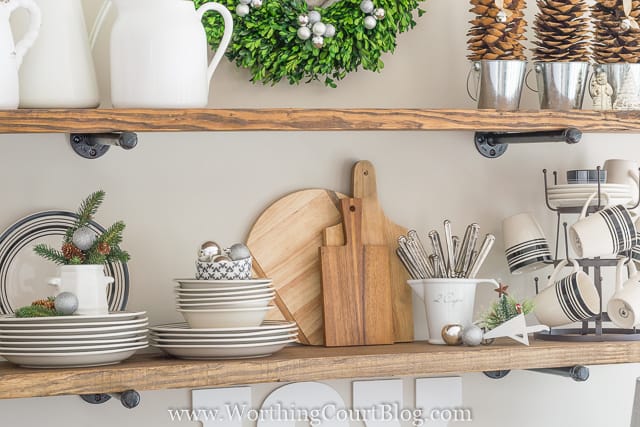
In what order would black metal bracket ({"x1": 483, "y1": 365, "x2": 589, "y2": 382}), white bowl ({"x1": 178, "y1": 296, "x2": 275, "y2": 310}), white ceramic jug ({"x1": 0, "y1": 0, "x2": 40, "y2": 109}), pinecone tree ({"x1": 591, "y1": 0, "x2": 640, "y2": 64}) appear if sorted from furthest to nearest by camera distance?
1. pinecone tree ({"x1": 591, "y1": 0, "x2": 640, "y2": 64})
2. black metal bracket ({"x1": 483, "y1": 365, "x2": 589, "y2": 382})
3. white bowl ({"x1": 178, "y1": 296, "x2": 275, "y2": 310})
4. white ceramic jug ({"x1": 0, "y1": 0, "x2": 40, "y2": 109})

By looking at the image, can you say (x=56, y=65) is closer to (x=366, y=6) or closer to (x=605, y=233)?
(x=366, y=6)

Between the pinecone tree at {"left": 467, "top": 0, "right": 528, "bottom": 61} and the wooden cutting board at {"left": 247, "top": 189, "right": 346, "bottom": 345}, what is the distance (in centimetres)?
35

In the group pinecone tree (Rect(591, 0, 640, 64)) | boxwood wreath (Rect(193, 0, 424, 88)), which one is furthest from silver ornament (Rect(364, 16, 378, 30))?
pinecone tree (Rect(591, 0, 640, 64))

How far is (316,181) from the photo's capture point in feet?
5.31

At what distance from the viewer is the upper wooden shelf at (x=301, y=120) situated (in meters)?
1.27

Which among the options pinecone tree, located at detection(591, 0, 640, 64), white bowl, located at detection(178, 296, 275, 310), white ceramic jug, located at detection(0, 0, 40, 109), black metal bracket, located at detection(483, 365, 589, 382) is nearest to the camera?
white ceramic jug, located at detection(0, 0, 40, 109)

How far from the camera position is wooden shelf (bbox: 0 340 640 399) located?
4.17 feet

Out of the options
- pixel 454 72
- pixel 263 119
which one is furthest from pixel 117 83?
pixel 454 72

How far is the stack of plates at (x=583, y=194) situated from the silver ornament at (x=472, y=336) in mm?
292

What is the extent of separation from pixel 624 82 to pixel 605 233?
0.85ft

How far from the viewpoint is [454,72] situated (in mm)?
1685

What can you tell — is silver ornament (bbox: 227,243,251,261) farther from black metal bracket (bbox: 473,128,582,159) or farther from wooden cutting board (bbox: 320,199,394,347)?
black metal bracket (bbox: 473,128,582,159)

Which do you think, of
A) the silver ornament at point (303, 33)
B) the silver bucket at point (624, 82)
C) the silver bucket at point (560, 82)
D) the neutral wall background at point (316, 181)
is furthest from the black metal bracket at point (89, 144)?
the silver bucket at point (624, 82)

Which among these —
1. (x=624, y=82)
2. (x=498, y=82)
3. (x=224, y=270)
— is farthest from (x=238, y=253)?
(x=624, y=82)
